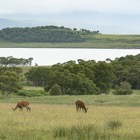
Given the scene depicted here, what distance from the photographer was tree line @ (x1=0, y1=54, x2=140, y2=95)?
221 feet

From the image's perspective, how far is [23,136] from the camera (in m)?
12.9

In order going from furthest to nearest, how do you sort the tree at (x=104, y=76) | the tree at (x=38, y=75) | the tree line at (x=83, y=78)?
the tree at (x=38, y=75), the tree at (x=104, y=76), the tree line at (x=83, y=78)

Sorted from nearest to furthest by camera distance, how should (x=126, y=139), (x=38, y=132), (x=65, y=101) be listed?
(x=126, y=139), (x=38, y=132), (x=65, y=101)

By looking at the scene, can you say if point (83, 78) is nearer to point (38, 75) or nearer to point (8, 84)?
point (8, 84)

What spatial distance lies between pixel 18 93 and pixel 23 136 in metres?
54.9

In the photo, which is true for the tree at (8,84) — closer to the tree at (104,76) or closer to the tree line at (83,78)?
the tree line at (83,78)

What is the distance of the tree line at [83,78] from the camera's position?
6725cm

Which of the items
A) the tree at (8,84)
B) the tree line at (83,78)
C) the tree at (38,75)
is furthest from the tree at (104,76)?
the tree at (8,84)

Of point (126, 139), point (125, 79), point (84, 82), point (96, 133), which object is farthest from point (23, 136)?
point (125, 79)

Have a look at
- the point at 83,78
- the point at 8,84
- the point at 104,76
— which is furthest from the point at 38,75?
the point at 8,84

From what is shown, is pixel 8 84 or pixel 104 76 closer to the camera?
pixel 8 84

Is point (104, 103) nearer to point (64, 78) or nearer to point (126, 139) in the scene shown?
point (126, 139)

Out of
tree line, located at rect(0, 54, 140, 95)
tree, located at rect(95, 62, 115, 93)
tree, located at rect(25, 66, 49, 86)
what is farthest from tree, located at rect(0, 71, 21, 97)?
tree, located at rect(25, 66, 49, 86)

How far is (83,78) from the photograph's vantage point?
68.8 meters
